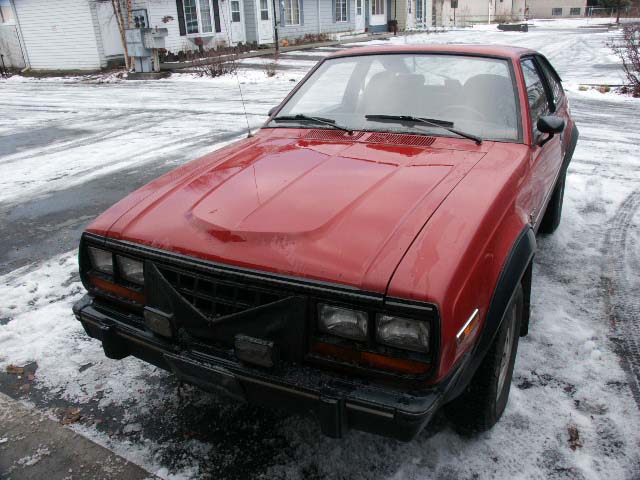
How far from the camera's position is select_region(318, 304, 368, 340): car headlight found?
191cm

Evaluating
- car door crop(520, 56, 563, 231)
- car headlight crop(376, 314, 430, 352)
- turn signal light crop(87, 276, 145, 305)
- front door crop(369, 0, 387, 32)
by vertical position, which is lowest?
turn signal light crop(87, 276, 145, 305)

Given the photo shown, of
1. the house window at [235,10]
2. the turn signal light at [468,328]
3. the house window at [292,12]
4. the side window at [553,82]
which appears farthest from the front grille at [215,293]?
the house window at [292,12]

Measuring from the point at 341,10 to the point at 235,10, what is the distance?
9.83 m

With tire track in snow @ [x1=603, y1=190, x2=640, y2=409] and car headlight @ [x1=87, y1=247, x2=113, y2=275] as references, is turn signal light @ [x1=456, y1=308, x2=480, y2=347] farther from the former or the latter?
car headlight @ [x1=87, y1=247, x2=113, y2=275]

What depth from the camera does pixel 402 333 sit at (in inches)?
73.6

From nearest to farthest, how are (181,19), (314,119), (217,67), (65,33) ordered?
(314,119), (217,67), (65,33), (181,19)

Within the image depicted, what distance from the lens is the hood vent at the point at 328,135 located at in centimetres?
309

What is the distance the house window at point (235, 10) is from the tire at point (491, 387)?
2576 centimetres

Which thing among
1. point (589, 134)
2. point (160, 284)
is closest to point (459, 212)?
point (160, 284)

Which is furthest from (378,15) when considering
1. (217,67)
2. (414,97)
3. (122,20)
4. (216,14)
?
(414,97)

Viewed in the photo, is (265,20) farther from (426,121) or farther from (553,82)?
(426,121)

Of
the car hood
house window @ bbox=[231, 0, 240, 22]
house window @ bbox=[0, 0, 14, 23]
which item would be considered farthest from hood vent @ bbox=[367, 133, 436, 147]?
house window @ bbox=[0, 0, 14, 23]

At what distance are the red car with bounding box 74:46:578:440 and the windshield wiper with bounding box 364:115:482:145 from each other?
12 millimetres

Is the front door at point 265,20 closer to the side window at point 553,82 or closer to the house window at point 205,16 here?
the house window at point 205,16
